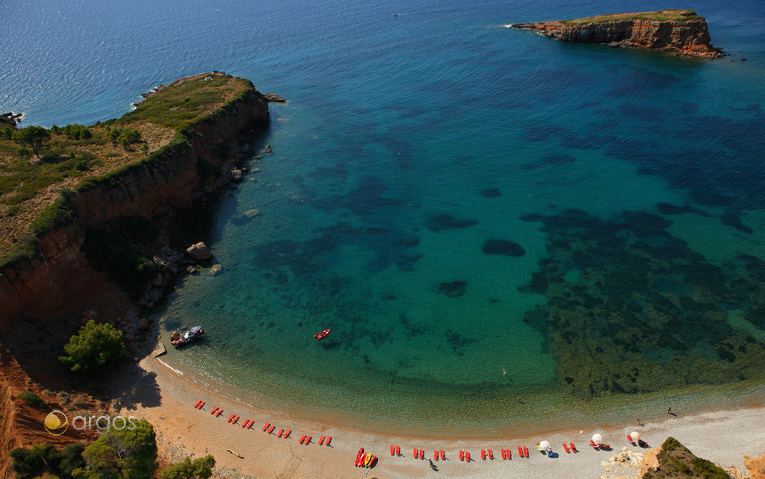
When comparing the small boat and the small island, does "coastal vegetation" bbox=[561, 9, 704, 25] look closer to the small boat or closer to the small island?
the small island

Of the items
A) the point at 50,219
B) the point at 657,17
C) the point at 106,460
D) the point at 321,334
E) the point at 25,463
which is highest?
the point at 657,17

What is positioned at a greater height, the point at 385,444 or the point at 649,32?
the point at 649,32

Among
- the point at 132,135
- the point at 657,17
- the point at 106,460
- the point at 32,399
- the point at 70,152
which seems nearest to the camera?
the point at 106,460

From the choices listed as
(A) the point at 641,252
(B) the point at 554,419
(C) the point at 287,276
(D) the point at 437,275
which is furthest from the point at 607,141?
(C) the point at 287,276

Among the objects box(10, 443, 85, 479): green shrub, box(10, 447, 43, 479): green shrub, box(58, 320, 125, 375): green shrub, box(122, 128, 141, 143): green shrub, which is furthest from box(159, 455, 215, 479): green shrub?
box(122, 128, 141, 143): green shrub

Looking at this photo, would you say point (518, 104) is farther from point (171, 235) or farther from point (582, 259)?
point (171, 235)

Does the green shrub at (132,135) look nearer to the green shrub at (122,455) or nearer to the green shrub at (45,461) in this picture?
the green shrub at (45,461)

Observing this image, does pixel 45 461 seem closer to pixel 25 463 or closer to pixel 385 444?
pixel 25 463

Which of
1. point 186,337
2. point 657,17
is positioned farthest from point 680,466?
point 657,17
